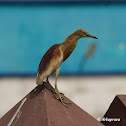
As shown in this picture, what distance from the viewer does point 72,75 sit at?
5.15 meters

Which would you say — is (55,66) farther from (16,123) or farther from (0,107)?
(0,107)

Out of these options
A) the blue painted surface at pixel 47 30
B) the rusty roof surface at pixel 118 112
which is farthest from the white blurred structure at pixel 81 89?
the rusty roof surface at pixel 118 112

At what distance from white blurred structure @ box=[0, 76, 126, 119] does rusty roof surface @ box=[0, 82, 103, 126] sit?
325 cm

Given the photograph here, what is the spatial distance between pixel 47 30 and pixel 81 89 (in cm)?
144

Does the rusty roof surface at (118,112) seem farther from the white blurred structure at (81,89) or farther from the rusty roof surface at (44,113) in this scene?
the white blurred structure at (81,89)

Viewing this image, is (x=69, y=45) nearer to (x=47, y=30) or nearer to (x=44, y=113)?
(x=44, y=113)

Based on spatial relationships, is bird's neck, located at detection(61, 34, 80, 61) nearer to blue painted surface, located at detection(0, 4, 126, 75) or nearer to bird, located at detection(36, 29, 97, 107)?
bird, located at detection(36, 29, 97, 107)

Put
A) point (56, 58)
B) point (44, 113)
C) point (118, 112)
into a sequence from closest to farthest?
point (44, 113) < point (56, 58) < point (118, 112)

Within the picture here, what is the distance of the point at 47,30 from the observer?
16.8 ft

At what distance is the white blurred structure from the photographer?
A: 5133 mm

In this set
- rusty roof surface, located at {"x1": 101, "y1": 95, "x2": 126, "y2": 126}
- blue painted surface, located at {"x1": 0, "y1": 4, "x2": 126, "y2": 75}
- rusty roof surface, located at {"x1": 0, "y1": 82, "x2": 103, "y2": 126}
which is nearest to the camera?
rusty roof surface, located at {"x1": 0, "y1": 82, "x2": 103, "y2": 126}

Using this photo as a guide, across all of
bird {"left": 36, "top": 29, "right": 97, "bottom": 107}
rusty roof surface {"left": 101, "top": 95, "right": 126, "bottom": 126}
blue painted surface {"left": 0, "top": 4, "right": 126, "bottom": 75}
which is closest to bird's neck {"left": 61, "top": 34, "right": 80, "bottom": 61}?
bird {"left": 36, "top": 29, "right": 97, "bottom": 107}

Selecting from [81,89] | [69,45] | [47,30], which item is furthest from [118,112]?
[47,30]

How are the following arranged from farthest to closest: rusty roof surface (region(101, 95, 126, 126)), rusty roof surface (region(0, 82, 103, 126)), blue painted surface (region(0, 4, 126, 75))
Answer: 1. blue painted surface (region(0, 4, 126, 75))
2. rusty roof surface (region(101, 95, 126, 126))
3. rusty roof surface (region(0, 82, 103, 126))
